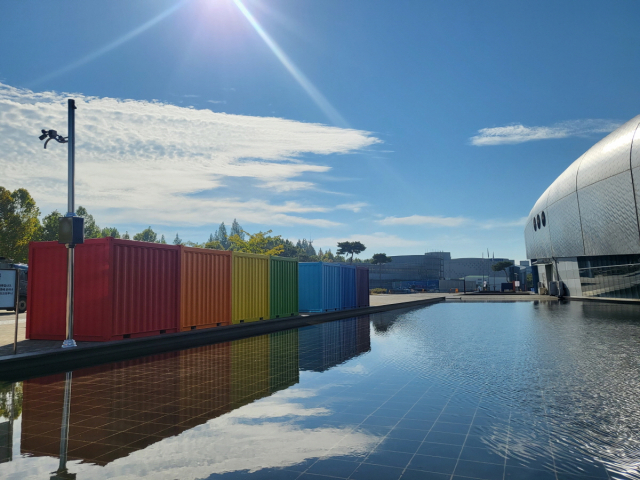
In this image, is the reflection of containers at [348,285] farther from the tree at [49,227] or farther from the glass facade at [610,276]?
the tree at [49,227]

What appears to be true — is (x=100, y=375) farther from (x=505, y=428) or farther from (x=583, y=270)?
(x=583, y=270)


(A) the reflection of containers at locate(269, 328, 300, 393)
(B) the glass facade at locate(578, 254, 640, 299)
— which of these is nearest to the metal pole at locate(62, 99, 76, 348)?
(A) the reflection of containers at locate(269, 328, 300, 393)

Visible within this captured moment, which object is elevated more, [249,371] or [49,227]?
[49,227]

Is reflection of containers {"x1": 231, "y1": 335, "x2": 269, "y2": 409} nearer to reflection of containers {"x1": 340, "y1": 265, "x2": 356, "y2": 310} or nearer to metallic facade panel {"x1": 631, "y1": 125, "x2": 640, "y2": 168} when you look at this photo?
reflection of containers {"x1": 340, "y1": 265, "x2": 356, "y2": 310}

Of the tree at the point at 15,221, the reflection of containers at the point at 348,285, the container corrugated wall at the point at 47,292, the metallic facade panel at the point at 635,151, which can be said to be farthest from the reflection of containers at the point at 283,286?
the tree at the point at 15,221

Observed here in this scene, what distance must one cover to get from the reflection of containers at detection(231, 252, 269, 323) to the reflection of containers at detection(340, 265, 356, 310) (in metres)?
7.34

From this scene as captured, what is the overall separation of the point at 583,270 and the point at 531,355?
4134 centimetres

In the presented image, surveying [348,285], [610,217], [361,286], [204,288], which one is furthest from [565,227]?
[204,288]

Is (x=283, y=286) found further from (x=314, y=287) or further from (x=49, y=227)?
(x=49, y=227)

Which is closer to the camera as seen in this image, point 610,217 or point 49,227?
point 610,217

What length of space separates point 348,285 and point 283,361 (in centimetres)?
1675

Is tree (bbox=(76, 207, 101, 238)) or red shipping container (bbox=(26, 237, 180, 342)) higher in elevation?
tree (bbox=(76, 207, 101, 238))

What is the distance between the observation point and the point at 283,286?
67.4ft

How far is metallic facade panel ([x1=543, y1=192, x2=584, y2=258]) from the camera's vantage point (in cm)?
4619
